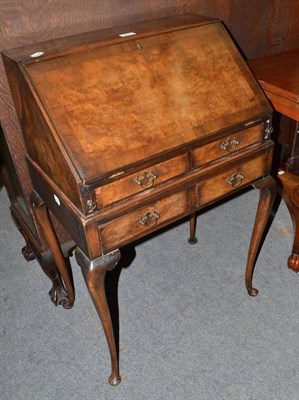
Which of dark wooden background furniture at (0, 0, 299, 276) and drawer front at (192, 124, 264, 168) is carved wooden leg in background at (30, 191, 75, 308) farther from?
drawer front at (192, 124, 264, 168)

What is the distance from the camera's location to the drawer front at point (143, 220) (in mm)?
1445

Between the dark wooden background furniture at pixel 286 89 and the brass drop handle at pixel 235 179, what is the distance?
1.54 feet

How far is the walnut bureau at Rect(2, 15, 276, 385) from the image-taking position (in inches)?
53.9

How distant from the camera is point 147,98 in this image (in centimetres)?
149

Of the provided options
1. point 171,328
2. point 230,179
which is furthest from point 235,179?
point 171,328

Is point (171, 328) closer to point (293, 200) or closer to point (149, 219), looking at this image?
point (149, 219)

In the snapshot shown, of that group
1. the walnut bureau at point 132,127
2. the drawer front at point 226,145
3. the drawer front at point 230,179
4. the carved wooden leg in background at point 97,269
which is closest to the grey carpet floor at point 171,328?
the walnut bureau at point 132,127

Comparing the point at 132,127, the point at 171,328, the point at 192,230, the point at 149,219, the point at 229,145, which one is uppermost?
the point at 132,127

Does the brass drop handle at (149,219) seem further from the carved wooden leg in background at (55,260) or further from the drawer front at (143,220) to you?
the carved wooden leg in background at (55,260)

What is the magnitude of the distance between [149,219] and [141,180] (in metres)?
0.16

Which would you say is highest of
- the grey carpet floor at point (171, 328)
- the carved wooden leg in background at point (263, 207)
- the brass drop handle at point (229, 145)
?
the brass drop handle at point (229, 145)

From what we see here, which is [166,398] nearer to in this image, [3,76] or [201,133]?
[201,133]

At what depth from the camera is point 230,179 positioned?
5.58ft

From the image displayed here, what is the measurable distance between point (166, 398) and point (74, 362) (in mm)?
465
